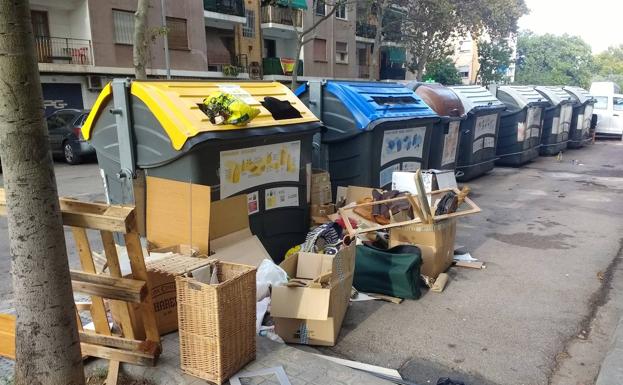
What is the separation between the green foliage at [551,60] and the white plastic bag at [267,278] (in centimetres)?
5660

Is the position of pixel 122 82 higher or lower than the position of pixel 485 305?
higher

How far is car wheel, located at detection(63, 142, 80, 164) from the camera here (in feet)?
42.7

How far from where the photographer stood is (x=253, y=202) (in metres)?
4.42

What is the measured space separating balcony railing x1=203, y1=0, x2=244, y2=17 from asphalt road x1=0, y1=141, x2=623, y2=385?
58.0 feet

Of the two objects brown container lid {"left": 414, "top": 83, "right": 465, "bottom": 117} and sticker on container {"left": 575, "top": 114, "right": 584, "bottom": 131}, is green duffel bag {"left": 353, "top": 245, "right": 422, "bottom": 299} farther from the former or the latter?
sticker on container {"left": 575, "top": 114, "right": 584, "bottom": 131}

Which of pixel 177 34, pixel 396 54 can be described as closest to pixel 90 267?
pixel 177 34

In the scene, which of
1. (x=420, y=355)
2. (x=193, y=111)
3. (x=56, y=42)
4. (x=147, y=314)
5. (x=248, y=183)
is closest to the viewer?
(x=147, y=314)

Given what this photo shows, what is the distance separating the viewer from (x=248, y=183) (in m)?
4.33

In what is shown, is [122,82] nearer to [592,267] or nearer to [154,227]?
[154,227]

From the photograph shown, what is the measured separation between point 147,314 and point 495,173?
33.4 feet

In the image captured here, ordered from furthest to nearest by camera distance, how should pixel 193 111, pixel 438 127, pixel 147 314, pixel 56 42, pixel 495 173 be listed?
pixel 56 42, pixel 495 173, pixel 438 127, pixel 193 111, pixel 147 314

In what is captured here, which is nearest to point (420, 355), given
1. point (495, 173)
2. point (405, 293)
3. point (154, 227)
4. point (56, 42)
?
point (405, 293)

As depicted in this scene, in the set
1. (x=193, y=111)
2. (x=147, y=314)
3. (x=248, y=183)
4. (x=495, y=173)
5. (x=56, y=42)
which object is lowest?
(x=495, y=173)

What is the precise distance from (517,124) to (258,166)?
29.4 feet
